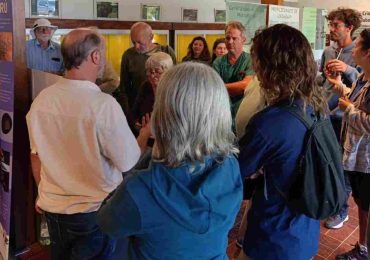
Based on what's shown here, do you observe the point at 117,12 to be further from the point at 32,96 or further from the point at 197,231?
the point at 197,231

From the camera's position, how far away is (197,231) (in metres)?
1.00

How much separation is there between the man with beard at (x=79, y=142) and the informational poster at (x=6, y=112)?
83 centimetres

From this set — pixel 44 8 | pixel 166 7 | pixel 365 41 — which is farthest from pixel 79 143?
pixel 166 7

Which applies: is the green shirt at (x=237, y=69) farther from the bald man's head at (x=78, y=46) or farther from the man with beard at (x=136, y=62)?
the bald man's head at (x=78, y=46)

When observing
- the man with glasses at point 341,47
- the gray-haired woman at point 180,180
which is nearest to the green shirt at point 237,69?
the man with glasses at point 341,47

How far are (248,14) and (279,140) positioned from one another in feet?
9.50

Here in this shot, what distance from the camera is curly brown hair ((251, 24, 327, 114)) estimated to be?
1.35 meters

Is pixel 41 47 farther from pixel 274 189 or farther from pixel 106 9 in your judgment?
pixel 274 189

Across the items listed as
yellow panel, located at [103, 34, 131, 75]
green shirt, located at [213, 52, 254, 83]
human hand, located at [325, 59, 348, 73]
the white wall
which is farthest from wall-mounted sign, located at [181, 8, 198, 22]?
human hand, located at [325, 59, 348, 73]

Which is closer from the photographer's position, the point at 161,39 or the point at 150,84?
the point at 150,84

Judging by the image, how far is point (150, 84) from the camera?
2.60 metres

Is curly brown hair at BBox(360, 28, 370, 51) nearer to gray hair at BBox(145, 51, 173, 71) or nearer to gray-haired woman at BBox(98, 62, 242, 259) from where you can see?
gray hair at BBox(145, 51, 173, 71)

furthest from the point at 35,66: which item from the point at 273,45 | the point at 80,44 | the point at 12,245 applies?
the point at 273,45

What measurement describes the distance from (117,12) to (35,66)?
190 cm
